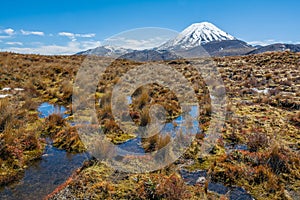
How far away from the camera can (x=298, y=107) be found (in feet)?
42.0

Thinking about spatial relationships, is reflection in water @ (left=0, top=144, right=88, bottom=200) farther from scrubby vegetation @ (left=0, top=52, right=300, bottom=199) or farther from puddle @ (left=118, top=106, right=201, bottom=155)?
puddle @ (left=118, top=106, right=201, bottom=155)

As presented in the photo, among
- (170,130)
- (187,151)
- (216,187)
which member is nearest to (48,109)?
(170,130)

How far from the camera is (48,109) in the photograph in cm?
1287

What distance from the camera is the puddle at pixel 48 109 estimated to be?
11787mm

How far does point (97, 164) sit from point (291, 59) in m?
28.8

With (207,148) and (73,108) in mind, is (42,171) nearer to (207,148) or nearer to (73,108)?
(207,148)

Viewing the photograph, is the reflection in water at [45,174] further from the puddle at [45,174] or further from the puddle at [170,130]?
the puddle at [170,130]

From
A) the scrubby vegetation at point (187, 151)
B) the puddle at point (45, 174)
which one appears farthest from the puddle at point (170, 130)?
the puddle at point (45, 174)

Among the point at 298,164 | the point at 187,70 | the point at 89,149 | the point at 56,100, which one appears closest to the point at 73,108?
the point at 56,100

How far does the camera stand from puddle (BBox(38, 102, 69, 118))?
11787 millimetres

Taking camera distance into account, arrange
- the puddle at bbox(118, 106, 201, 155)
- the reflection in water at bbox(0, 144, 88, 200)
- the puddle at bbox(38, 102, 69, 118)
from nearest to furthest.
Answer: the reflection in water at bbox(0, 144, 88, 200) → the puddle at bbox(118, 106, 201, 155) → the puddle at bbox(38, 102, 69, 118)

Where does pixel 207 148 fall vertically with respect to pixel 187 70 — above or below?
below

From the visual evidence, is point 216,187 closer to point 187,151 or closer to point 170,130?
point 187,151

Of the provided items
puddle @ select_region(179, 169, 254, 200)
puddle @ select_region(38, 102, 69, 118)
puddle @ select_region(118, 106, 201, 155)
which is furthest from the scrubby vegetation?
puddle @ select_region(38, 102, 69, 118)
